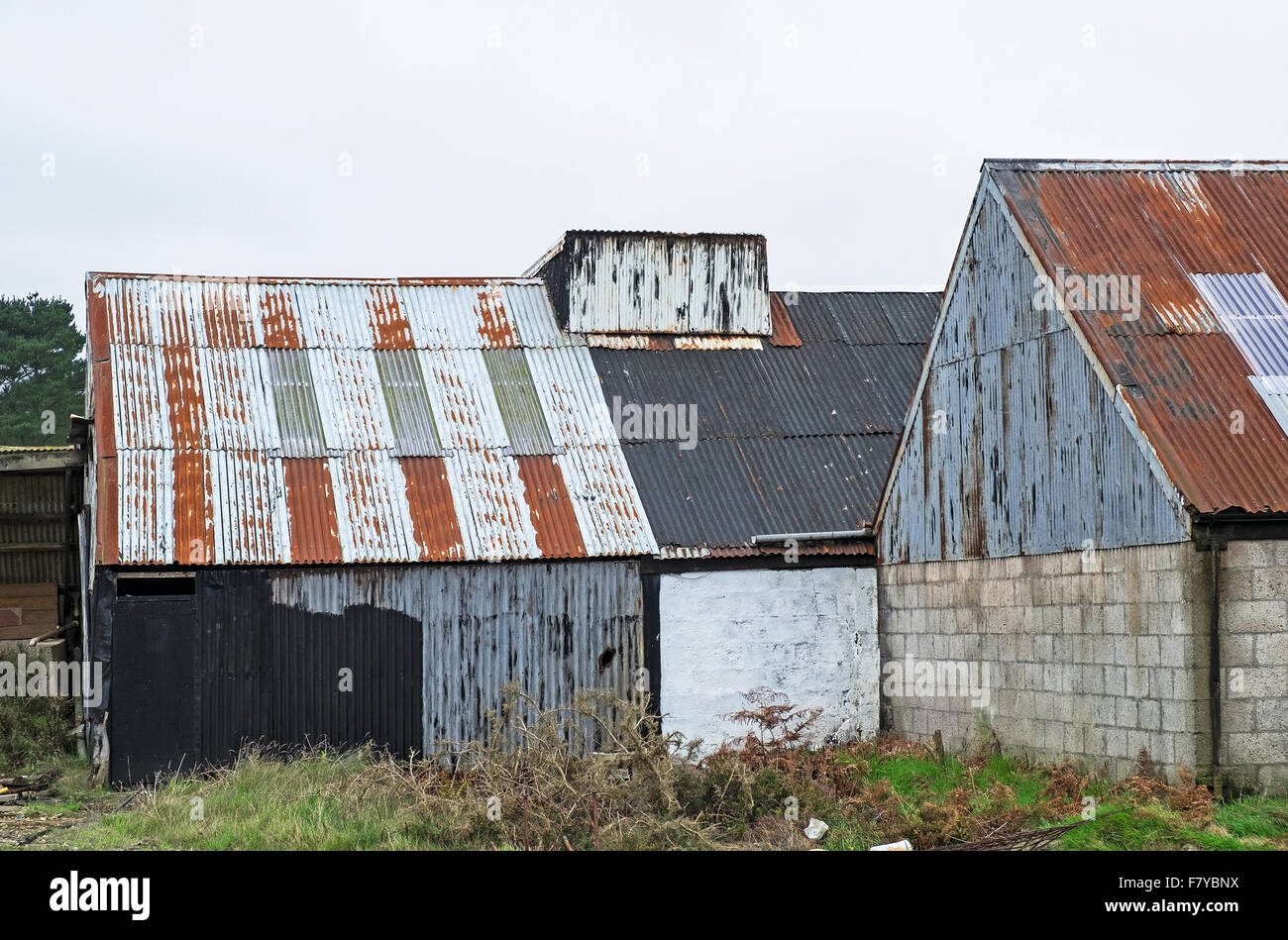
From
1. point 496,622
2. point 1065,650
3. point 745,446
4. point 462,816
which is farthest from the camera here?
point 745,446

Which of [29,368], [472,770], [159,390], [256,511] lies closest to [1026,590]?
[472,770]

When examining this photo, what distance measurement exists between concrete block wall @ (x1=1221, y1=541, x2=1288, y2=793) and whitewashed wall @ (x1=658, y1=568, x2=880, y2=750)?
6471 mm

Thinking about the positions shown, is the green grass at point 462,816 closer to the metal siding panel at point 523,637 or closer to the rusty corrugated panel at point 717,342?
the metal siding panel at point 523,637

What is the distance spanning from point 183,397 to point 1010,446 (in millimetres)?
10121

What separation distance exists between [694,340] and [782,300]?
7.13ft

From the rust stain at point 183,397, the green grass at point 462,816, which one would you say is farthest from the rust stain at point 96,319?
the green grass at point 462,816

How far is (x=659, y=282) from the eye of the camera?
23000mm

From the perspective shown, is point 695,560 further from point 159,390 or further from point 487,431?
point 159,390

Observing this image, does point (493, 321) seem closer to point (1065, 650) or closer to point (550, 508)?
point (550, 508)

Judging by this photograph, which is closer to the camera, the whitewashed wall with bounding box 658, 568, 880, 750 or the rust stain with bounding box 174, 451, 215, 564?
the rust stain with bounding box 174, 451, 215, 564

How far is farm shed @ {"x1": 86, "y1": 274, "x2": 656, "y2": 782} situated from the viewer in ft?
55.9

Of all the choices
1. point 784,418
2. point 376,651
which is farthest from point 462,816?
point 784,418

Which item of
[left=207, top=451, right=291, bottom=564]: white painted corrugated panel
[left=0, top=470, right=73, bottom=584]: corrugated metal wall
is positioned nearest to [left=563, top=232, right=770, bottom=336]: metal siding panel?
[left=207, top=451, right=291, bottom=564]: white painted corrugated panel

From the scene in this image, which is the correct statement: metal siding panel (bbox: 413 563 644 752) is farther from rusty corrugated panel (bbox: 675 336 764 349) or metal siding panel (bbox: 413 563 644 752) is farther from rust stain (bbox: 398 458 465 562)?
rusty corrugated panel (bbox: 675 336 764 349)
